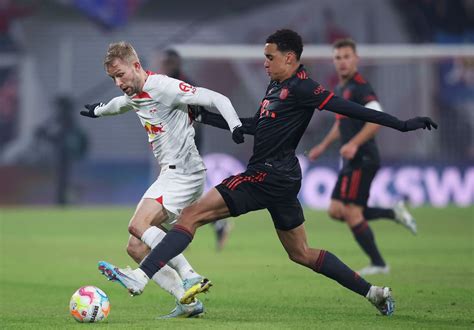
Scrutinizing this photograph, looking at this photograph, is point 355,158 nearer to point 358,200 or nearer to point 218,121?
point 358,200

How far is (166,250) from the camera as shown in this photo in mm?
7617

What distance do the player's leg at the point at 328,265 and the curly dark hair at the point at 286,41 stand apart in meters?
1.27

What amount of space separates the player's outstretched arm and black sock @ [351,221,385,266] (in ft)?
13.6

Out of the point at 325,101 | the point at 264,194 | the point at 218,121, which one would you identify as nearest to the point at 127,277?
the point at 264,194

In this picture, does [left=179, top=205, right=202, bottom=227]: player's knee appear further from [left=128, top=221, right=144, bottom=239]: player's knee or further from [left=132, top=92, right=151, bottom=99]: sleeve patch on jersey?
[left=132, top=92, right=151, bottom=99]: sleeve patch on jersey

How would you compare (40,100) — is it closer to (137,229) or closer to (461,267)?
(461,267)

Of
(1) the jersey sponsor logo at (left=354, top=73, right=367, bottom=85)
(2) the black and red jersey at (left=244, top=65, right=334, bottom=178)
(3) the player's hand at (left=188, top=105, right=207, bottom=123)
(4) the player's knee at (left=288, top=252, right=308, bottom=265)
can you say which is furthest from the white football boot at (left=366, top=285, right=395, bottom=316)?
(1) the jersey sponsor logo at (left=354, top=73, right=367, bottom=85)

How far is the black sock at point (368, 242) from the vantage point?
38.0 feet

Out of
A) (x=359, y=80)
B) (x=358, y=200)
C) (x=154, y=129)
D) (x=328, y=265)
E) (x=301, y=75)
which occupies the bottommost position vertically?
(x=328, y=265)

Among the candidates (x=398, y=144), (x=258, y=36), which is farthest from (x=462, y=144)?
(x=258, y=36)

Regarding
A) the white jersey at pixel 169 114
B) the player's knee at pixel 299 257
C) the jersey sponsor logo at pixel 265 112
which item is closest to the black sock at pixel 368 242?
the player's knee at pixel 299 257

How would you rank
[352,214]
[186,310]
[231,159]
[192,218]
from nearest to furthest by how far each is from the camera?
[192,218] < [186,310] < [352,214] < [231,159]

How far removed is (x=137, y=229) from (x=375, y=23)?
70.8 feet

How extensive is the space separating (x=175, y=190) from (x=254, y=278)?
340 centimetres
